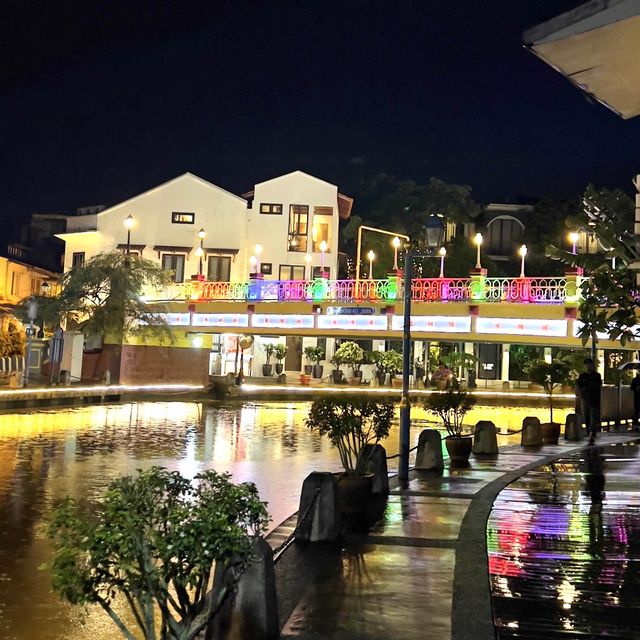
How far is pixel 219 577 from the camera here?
5137 millimetres

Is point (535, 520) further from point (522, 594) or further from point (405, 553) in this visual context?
point (522, 594)

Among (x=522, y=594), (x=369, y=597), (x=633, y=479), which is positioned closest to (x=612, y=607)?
(x=522, y=594)

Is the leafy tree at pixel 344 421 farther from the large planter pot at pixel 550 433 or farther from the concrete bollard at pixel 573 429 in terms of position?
the concrete bollard at pixel 573 429

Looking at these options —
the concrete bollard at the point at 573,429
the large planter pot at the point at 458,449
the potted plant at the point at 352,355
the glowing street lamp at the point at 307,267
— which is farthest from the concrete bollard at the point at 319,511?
the glowing street lamp at the point at 307,267

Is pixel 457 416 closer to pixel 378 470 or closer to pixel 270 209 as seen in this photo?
pixel 378 470

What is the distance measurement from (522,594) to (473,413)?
27.7 metres

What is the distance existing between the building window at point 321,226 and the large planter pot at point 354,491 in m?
45.7

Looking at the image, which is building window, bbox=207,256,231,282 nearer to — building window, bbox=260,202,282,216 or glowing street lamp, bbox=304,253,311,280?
building window, bbox=260,202,282,216

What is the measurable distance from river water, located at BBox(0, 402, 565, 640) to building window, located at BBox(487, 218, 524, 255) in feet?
107

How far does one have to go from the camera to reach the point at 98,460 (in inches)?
650

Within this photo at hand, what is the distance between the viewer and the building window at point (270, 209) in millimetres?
56219

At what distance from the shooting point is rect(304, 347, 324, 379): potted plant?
179 feet

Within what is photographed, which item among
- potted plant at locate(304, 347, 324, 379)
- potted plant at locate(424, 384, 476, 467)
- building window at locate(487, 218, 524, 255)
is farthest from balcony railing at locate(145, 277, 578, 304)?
building window at locate(487, 218, 524, 255)

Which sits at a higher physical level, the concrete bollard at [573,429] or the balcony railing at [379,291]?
the balcony railing at [379,291]
